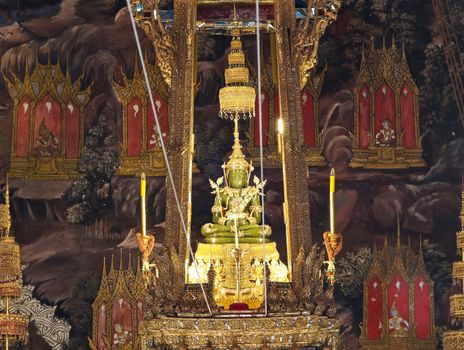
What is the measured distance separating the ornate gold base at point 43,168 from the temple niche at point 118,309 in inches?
48.7

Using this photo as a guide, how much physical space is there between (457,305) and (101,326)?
4349 mm

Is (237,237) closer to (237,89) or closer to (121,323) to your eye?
(237,89)

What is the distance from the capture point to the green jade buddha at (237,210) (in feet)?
50.6

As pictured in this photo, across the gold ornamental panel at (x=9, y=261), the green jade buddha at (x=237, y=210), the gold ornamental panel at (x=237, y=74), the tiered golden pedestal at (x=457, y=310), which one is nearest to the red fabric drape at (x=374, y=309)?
the tiered golden pedestal at (x=457, y=310)

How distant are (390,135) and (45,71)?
439 centimetres

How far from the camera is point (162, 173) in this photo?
1814cm

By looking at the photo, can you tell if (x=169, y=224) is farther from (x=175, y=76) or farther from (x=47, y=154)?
(x=47, y=154)

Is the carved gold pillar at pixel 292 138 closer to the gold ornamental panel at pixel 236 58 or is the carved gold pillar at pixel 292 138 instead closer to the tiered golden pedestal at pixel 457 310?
the gold ornamental panel at pixel 236 58

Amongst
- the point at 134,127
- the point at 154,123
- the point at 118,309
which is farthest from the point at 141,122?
the point at 118,309

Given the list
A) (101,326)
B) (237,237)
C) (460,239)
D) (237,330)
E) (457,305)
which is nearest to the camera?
(237,330)

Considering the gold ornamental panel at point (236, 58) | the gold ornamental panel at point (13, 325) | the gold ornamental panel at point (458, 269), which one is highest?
the gold ornamental panel at point (236, 58)

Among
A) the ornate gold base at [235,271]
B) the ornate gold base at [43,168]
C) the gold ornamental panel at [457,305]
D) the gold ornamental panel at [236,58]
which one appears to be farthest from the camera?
the ornate gold base at [43,168]

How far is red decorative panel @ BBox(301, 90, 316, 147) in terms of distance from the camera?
18.3 m

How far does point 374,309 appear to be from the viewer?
58.5 feet
